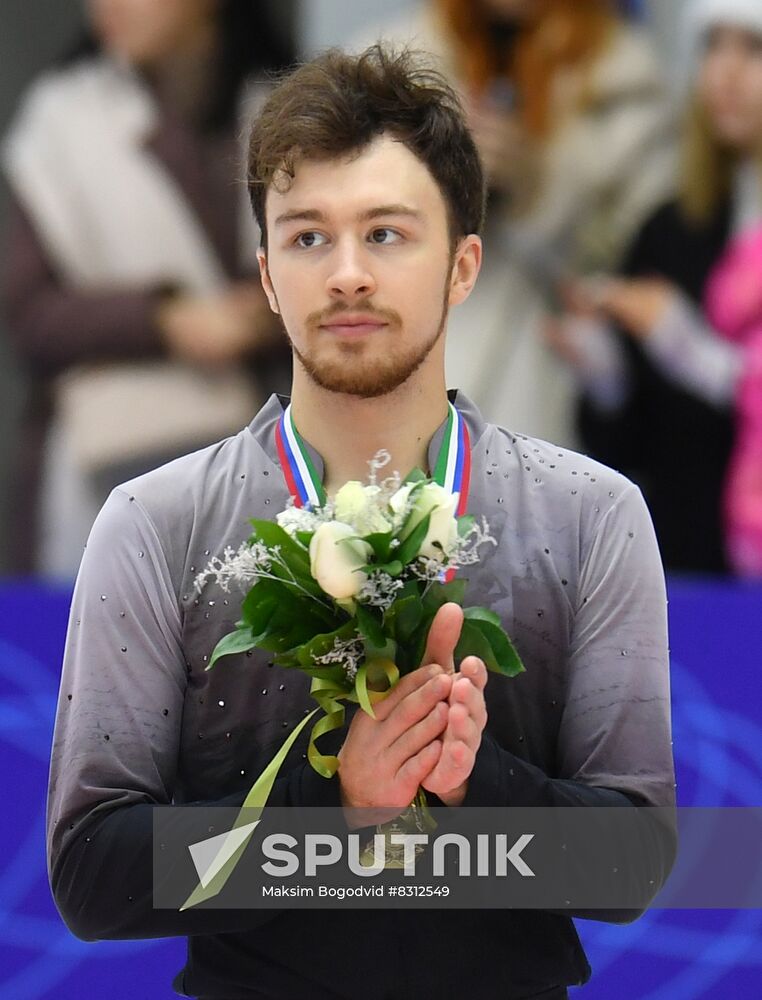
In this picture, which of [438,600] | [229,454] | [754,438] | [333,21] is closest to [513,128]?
[333,21]

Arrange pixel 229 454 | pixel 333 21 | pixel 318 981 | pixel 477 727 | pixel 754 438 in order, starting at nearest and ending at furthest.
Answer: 1. pixel 477 727
2. pixel 318 981
3. pixel 229 454
4. pixel 754 438
5. pixel 333 21

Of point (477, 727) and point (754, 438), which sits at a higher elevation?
point (754, 438)

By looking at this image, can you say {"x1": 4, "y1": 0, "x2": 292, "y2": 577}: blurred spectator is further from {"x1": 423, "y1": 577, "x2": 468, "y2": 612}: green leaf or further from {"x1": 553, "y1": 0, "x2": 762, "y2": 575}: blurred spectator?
{"x1": 423, "y1": 577, "x2": 468, "y2": 612}: green leaf

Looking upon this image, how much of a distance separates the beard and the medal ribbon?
0.39ft

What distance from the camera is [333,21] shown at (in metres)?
6.07

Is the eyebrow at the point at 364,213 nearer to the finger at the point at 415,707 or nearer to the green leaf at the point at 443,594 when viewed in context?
the green leaf at the point at 443,594

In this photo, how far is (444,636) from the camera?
2180mm

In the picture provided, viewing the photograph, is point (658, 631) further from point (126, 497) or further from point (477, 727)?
point (126, 497)

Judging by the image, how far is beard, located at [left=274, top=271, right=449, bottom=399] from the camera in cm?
240

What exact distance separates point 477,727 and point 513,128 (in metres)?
3.72

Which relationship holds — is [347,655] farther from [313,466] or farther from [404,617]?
[313,466]

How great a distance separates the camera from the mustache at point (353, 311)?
2.39 m

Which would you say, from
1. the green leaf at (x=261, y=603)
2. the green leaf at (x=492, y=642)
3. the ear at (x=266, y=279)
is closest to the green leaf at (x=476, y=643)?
the green leaf at (x=492, y=642)

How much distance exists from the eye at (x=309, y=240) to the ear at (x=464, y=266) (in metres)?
0.23
